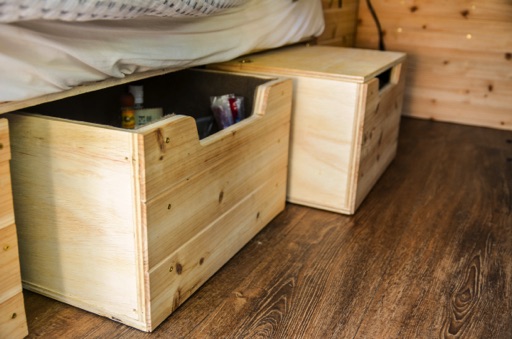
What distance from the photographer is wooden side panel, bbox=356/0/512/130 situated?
2.19m

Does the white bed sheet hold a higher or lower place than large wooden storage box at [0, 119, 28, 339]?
higher

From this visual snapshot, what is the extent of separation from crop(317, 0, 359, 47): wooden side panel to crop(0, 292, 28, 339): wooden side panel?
1.49 metres

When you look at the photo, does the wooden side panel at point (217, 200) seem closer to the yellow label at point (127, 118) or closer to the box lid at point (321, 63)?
the box lid at point (321, 63)

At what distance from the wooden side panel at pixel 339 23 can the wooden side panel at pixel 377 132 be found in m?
0.50

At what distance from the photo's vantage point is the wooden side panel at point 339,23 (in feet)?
6.85

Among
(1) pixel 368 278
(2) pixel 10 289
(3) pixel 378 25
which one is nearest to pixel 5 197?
(2) pixel 10 289

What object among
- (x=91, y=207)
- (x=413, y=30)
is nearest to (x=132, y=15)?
(x=91, y=207)

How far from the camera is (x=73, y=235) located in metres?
0.89

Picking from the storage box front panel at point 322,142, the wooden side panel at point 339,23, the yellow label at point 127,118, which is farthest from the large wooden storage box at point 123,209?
the wooden side panel at point 339,23

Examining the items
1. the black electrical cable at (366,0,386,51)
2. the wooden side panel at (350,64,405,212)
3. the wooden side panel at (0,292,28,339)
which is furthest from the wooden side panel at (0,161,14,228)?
the black electrical cable at (366,0,386,51)

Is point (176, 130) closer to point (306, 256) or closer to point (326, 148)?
point (306, 256)

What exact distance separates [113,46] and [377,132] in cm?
81

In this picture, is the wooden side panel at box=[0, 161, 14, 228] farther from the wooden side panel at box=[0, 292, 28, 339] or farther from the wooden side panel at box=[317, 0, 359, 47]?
the wooden side panel at box=[317, 0, 359, 47]

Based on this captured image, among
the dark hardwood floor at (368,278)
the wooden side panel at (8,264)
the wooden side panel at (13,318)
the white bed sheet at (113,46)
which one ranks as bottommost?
the dark hardwood floor at (368,278)
